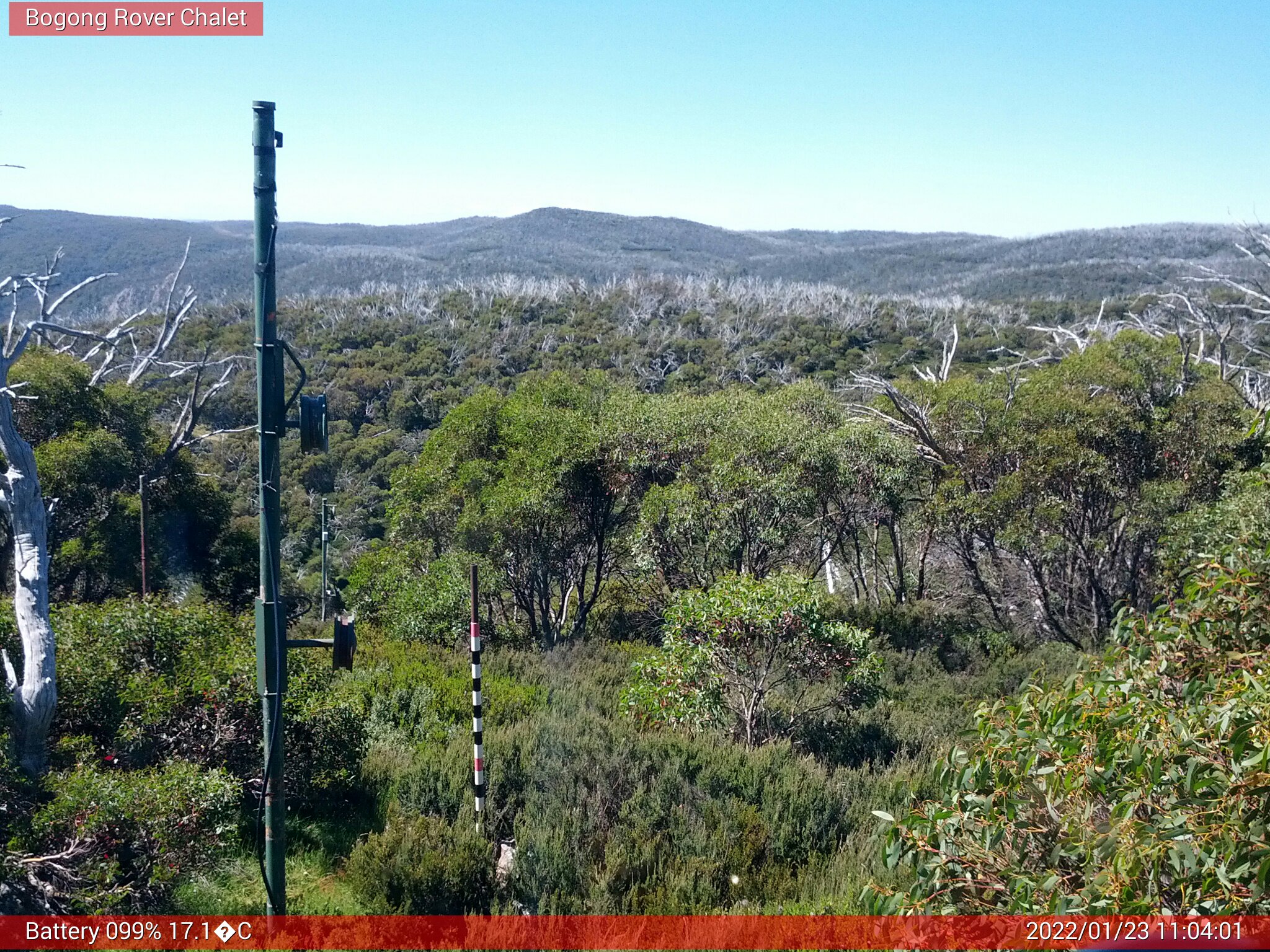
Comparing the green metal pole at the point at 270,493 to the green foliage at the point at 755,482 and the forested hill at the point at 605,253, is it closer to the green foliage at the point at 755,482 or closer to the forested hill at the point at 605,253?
the green foliage at the point at 755,482

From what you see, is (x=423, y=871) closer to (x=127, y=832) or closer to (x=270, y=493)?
(x=127, y=832)

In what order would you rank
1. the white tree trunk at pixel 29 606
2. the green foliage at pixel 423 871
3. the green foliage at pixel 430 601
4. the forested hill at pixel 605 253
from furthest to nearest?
1. the forested hill at pixel 605 253
2. the green foliage at pixel 430 601
3. the white tree trunk at pixel 29 606
4. the green foliage at pixel 423 871

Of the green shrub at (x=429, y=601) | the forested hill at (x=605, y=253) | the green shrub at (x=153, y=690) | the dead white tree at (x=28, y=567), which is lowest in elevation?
the green shrub at (x=429, y=601)

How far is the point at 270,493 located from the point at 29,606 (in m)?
2.95

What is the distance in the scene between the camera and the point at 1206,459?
39.1 ft

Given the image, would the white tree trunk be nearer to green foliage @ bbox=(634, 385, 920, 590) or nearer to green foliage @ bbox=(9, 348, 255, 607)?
green foliage @ bbox=(9, 348, 255, 607)

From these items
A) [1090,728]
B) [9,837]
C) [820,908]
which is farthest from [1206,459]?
[9,837]

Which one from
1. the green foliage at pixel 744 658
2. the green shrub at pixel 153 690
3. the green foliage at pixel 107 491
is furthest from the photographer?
the green foliage at pixel 107 491

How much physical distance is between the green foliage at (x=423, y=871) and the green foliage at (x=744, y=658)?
274cm

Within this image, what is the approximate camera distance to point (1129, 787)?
3.18 m

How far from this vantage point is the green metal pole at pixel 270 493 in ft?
13.6

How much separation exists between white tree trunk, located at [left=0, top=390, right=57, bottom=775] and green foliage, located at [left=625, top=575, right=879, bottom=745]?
4367 millimetres

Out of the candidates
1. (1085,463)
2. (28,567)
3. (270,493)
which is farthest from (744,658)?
(1085,463)

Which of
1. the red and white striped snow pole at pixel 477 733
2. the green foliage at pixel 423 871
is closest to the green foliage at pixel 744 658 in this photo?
the red and white striped snow pole at pixel 477 733
